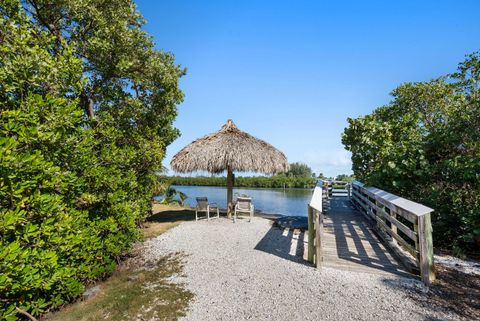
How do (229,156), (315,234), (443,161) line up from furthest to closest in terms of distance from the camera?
(229,156)
(443,161)
(315,234)

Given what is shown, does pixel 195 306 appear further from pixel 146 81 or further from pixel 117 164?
pixel 146 81

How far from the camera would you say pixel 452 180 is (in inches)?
242

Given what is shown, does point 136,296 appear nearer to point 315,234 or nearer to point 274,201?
point 315,234

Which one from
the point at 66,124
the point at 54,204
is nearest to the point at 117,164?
the point at 66,124

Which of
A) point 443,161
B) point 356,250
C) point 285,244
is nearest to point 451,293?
point 356,250

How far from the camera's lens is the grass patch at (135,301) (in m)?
3.37

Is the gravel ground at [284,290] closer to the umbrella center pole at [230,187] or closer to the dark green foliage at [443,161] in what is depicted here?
the dark green foliage at [443,161]

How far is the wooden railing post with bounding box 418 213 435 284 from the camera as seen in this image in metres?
3.90

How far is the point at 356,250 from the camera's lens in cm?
541

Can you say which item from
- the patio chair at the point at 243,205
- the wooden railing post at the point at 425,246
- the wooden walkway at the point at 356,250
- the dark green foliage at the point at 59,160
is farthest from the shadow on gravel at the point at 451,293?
the patio chair at the point at 243,205

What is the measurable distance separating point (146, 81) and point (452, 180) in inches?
345

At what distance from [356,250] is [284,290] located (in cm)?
240

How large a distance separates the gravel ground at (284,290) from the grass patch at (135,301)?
25 centimetres

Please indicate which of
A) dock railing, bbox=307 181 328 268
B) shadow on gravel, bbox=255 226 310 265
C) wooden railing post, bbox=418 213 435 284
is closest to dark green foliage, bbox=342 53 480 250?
wooden railing post, bbox=418 213 435 284
